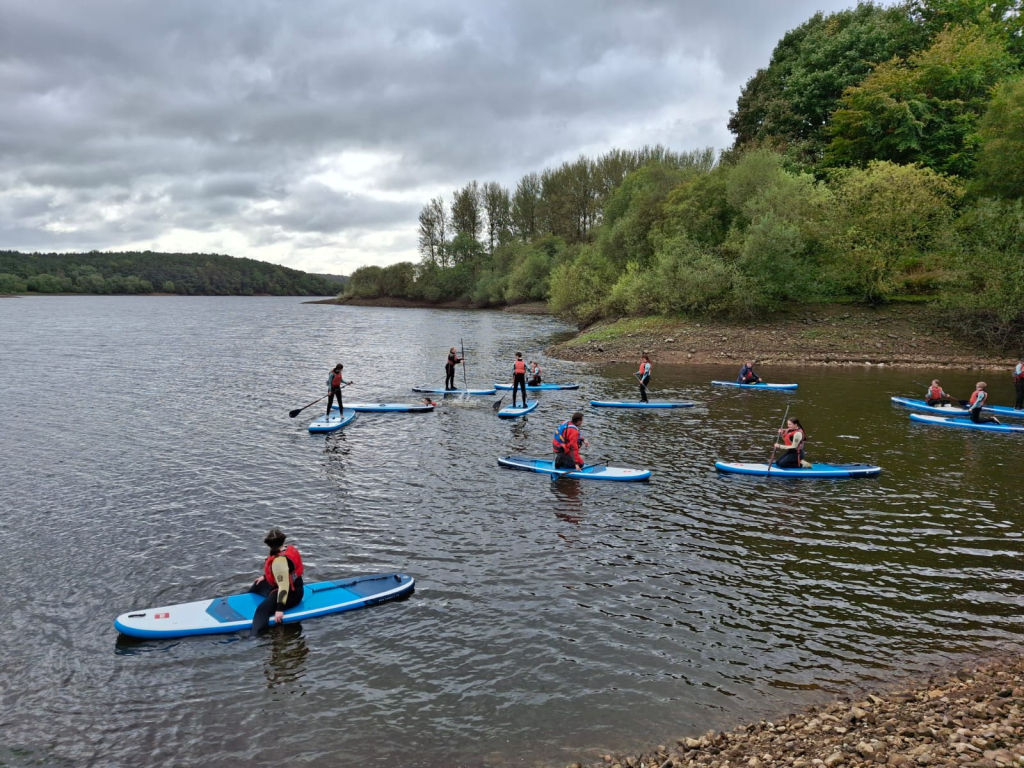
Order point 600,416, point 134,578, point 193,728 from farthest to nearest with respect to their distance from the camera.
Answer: point 600,416, point 134,578, point 193,728

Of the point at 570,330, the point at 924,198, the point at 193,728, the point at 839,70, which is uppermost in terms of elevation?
the point at 839,70

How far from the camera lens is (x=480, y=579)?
1228 cm

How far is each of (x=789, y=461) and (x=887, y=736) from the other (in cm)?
1205

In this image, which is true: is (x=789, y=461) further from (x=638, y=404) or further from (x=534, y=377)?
(x=534, y=377)

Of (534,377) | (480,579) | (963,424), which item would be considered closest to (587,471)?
(480,579)

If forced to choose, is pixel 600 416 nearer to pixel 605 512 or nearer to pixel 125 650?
pixel 605 512

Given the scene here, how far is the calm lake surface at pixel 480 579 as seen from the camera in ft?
27.9

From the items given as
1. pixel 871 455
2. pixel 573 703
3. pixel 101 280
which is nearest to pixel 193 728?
pixel 573 703

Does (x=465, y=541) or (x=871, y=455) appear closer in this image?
(x=465, y=541)

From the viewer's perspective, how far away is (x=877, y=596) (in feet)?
37.4

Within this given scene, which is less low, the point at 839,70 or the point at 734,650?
the point at 839,70

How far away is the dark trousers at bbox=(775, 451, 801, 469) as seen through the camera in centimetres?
1848

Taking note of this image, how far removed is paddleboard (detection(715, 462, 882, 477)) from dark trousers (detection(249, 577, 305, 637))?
12.9 m

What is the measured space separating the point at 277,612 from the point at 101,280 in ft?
745
